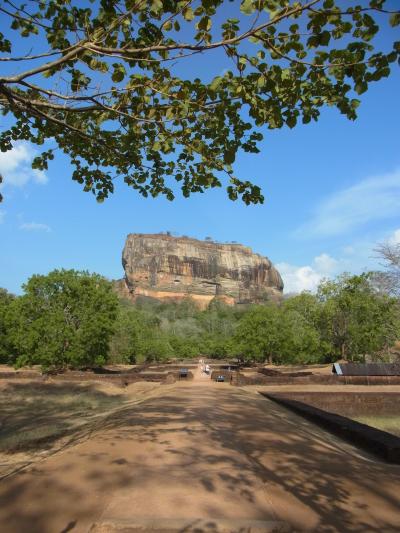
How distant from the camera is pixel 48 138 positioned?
648 centimetres

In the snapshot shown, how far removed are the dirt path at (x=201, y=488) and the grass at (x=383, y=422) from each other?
8.12 metres

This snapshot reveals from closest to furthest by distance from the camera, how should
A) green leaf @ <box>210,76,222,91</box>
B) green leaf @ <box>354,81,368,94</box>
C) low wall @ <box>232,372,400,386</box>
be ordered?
green leaf @ <box>354,81,368,94</box>, green leaf @ <box>210,76,222,91</box>, low wall @ <box>232,372,400,386</box>

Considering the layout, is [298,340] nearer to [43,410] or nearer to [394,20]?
[43,410]

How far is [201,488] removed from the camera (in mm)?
3977

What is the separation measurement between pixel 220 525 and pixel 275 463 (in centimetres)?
204

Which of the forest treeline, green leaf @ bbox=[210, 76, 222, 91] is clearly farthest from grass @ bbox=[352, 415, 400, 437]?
green leaf @ bbox=[210, 76, 222, 91]

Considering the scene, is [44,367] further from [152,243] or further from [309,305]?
[152,243]

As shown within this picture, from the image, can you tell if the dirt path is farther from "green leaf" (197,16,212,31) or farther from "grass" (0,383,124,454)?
"green leaf" (197,16,212,31)

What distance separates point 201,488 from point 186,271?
117 meters

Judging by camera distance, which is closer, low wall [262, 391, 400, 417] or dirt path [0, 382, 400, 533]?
dirt path [0, 382, 400, 533]

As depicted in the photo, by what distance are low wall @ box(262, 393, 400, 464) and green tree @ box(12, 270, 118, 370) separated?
1452 centimetres

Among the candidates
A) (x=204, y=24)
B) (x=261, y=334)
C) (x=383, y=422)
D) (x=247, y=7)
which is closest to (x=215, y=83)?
(x=204, y=24)

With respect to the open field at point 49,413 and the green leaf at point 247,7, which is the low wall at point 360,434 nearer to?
the open field at point 49,413

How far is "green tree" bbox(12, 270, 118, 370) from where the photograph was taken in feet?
73.5
